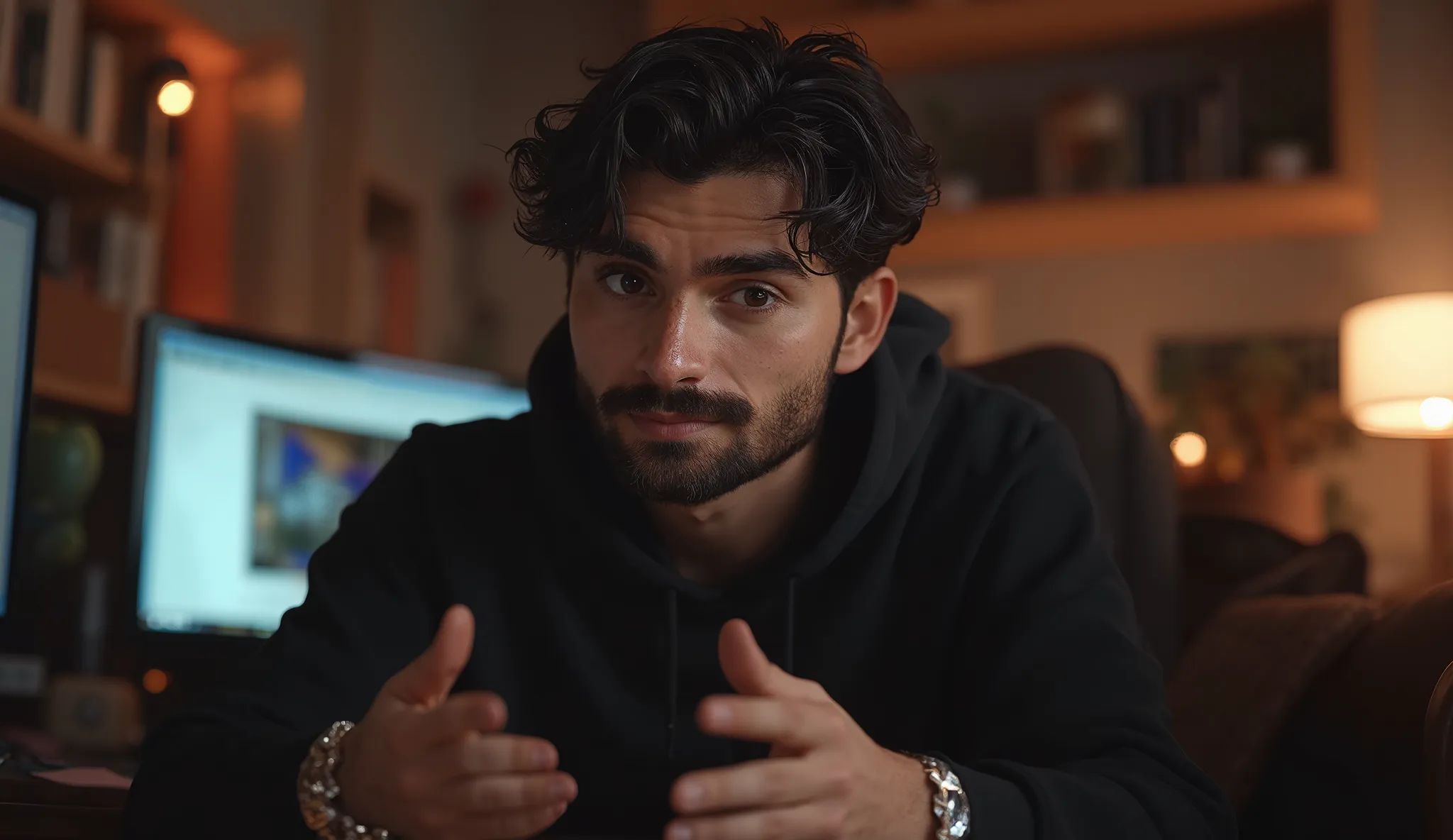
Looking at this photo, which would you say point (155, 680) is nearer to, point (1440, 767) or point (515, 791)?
point (515, 791)

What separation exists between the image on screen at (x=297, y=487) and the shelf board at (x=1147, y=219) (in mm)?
1514

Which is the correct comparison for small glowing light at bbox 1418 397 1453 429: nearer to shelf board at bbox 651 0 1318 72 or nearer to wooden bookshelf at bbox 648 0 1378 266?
wooden bookshelf at bbox 648 0 1378 266

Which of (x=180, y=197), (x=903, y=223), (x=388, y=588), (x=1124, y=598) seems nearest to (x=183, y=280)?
(x=180, y=197)

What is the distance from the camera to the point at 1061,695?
36.2 inches

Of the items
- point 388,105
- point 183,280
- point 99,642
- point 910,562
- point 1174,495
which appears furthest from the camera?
point 388,105

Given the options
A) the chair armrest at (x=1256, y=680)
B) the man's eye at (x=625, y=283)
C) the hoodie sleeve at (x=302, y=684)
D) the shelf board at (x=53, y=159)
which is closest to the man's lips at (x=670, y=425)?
the man's eye at (x=625, y=283)

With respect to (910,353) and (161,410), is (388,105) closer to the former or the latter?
(161,410)

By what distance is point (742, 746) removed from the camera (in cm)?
110

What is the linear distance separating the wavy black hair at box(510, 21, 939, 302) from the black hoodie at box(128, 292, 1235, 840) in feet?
0.52

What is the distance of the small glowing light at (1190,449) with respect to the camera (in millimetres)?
2723

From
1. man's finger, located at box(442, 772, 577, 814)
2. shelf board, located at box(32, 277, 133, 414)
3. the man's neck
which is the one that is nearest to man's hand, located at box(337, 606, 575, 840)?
man's finger, located at box(442, 772, 577, 814)

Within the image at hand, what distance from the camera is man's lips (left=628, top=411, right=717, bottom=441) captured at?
1.02m

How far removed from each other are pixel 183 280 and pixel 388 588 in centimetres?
182

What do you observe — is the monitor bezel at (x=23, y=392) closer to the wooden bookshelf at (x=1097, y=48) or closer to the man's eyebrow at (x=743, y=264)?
the man's eyebrow at (x=743, y=264)
